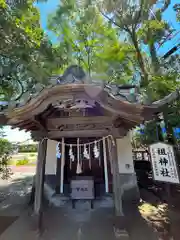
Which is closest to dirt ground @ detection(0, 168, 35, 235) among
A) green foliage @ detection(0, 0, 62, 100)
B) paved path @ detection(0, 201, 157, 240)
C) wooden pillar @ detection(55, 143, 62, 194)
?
paved path @ detection(0, 201, 157, 240)

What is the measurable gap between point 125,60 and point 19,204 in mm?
7985

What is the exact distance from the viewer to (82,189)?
5562 millimetres

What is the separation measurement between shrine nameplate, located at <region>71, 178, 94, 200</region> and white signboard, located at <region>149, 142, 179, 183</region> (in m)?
2.32

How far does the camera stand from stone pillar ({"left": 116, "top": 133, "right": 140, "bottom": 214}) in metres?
6.26

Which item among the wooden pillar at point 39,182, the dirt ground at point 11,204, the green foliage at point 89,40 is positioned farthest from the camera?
the green foliage at point 89,40

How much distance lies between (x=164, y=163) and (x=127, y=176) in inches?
105

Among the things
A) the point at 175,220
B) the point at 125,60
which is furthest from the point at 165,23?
the point at 175,220

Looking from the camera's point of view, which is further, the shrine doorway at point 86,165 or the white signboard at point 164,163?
the shrine doorway at point 86,165

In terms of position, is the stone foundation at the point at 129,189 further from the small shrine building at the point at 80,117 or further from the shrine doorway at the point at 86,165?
the shrine doorway at the point at 86,165

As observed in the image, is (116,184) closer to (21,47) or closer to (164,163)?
(164,163)

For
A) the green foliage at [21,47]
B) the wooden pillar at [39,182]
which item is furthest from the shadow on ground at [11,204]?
the green foliage at [21,47]

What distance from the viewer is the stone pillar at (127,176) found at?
6.26m

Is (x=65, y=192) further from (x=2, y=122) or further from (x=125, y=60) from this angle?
(x=125, y=60)

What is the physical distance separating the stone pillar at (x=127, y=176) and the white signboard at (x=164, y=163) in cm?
224
